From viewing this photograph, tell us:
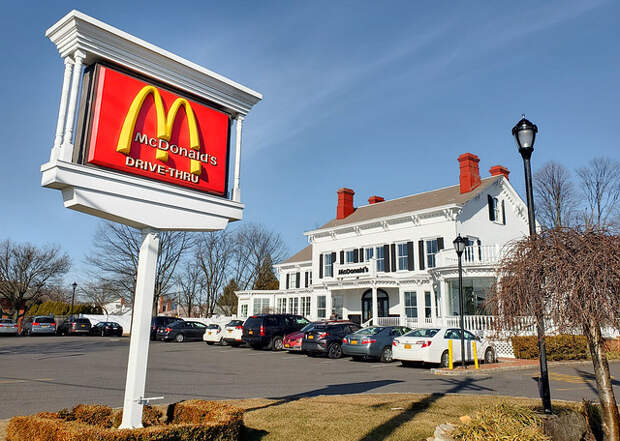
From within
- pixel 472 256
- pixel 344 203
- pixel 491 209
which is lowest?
pixel 472 256

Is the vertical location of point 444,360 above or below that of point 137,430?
below

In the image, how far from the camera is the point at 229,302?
188 ft

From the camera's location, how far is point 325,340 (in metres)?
19.4

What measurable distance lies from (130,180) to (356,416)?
495 centimetres

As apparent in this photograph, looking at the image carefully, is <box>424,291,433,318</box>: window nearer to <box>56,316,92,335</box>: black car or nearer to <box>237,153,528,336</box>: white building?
<box>237,153,528,336</box>: white building

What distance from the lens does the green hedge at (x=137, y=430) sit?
181 inches

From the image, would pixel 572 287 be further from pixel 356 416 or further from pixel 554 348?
pixel 554 348

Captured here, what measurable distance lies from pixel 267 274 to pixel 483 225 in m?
34.2

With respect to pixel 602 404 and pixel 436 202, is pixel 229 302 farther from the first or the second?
pixel 602 404

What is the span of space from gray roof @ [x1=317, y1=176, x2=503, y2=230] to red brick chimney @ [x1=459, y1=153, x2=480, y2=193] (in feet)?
1.13

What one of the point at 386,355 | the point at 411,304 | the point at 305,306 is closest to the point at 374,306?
the point at 411,304

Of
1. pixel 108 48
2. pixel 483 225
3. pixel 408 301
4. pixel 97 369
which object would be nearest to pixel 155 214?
pixel 108 48

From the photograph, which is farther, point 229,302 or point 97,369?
point 229,302

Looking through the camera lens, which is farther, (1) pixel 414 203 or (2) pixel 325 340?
(1) pixel 414 203
